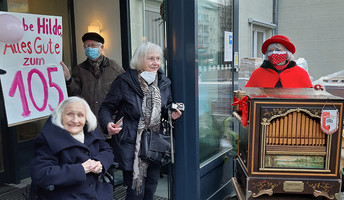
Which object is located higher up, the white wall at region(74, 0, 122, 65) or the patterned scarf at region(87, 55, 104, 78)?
the white wall at region(74, 0, 122, 65)

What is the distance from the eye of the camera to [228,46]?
10.7 ft

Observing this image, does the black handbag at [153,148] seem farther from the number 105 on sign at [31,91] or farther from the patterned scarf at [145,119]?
the number 105 on sign at [31,91]

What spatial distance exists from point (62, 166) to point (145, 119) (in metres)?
0.68

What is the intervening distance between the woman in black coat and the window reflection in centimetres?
68

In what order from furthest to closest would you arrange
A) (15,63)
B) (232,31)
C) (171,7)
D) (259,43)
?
1. (259,43)
2. (232,31)
3. (171,7)
4. (15,63)

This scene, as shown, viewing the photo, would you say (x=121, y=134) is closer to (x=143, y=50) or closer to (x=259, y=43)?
(x=143, y=50)

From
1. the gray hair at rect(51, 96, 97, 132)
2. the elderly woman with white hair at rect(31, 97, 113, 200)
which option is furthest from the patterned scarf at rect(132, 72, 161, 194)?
the gray hair at rect(51, 96, 97, 132)

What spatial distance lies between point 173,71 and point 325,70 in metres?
7.95

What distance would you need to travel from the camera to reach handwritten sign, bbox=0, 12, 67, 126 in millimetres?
1874

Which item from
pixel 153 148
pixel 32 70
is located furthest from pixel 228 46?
pixel 32 70

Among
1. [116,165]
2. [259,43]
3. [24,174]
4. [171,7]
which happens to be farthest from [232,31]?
[259,43]

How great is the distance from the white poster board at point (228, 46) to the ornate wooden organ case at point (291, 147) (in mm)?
1127

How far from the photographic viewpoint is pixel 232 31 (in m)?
3.33

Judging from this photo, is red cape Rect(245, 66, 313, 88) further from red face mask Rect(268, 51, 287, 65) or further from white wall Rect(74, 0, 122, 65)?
white wall Rect(74, 0, 122, 65)
